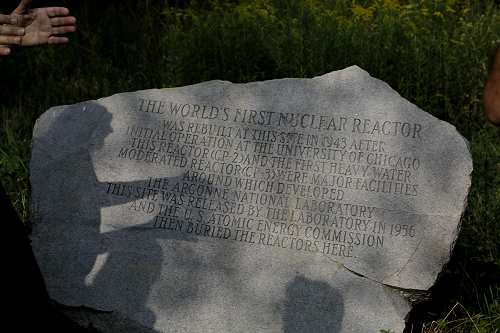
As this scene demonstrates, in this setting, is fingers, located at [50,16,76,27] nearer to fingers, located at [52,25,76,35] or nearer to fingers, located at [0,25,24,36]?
fingers, located at [52,25,76,35]

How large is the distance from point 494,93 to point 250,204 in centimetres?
214

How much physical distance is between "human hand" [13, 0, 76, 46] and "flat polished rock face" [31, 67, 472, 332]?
95 cm

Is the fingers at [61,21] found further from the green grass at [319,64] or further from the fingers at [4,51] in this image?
the green grass at [319,64]

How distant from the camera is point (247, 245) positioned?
402 centimetres

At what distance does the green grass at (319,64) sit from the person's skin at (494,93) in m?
2.28

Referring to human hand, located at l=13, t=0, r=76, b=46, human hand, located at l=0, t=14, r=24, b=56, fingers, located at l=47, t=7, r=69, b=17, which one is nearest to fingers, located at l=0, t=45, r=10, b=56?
human hand, located at l=0, t=14, r=24, b=56

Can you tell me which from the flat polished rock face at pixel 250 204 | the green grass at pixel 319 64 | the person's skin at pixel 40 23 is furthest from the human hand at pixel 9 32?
the green grass at pixel 319 64

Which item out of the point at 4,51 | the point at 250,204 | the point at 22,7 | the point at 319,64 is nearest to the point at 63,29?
the point at 22,7

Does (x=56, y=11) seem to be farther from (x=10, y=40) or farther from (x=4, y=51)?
(x=4, y=51)

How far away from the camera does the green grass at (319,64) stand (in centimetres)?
471

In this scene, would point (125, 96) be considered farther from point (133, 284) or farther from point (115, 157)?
point (133, 284)

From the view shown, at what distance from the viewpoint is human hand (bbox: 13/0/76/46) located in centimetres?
353

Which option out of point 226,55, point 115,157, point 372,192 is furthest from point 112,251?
point 226,55

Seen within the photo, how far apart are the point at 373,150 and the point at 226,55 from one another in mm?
2263
